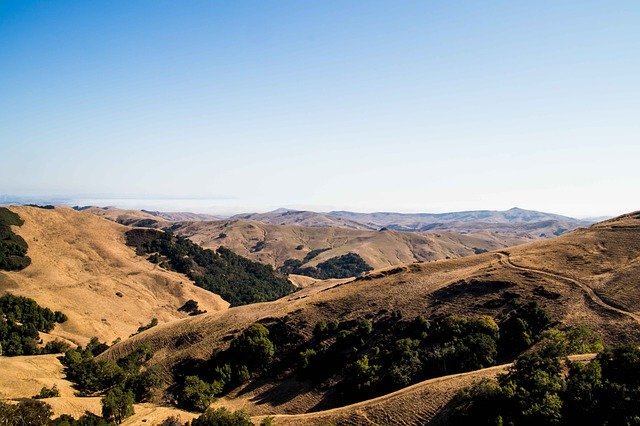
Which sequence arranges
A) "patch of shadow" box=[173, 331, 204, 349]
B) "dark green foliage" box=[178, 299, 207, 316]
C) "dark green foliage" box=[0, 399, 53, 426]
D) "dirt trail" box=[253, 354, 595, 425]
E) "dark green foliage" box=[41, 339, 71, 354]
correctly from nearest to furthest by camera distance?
1. "dark green foliage" box=[0, 399, 53, 426]
2. "dirt trail" box=[253, 354, 595, 425]
3. "patch of shadow" box=[173, 331, 204, 349]
4. "dark green foliage" box=[41, 339, 71, 354]
5. "dark green foliage" box=[178, 299, 207, 316]

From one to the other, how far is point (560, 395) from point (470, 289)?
99.4 ft

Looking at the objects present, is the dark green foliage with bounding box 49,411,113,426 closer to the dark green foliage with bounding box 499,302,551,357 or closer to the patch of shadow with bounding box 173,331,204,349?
the patch of shadow with bounding box 173,331,204,349

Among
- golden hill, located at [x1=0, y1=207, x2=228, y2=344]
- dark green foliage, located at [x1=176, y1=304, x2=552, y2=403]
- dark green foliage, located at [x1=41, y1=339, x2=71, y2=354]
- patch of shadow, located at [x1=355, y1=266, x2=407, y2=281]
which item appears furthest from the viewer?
golden hill, located at [x1=0, y1=207, x2=228, y2=344]

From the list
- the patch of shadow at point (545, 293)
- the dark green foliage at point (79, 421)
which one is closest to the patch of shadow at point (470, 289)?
the patch of shadow at point (545, 293)

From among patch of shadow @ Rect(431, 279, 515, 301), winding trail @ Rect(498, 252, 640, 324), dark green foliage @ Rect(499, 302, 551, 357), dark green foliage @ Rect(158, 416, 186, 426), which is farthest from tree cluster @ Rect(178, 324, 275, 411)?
winding trail @ Rect(498, 252, 640, 324)

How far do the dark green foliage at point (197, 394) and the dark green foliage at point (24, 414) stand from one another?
1466 centimetres

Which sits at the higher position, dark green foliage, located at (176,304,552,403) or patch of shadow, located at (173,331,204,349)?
dark green foliage, located at (176,304,552,403)

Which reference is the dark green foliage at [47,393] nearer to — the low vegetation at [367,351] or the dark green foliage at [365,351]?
the low vegetation at [367,351]

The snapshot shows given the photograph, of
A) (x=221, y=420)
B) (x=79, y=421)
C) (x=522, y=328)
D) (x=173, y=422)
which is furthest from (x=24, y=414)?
(x=522, y=328)

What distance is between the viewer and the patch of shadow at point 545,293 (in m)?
52.9

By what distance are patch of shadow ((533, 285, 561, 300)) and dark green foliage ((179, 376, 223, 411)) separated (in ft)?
142

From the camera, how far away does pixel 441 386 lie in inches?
1475

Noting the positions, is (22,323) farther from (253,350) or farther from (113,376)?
(253,350)

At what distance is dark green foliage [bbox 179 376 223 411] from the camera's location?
157 feet
